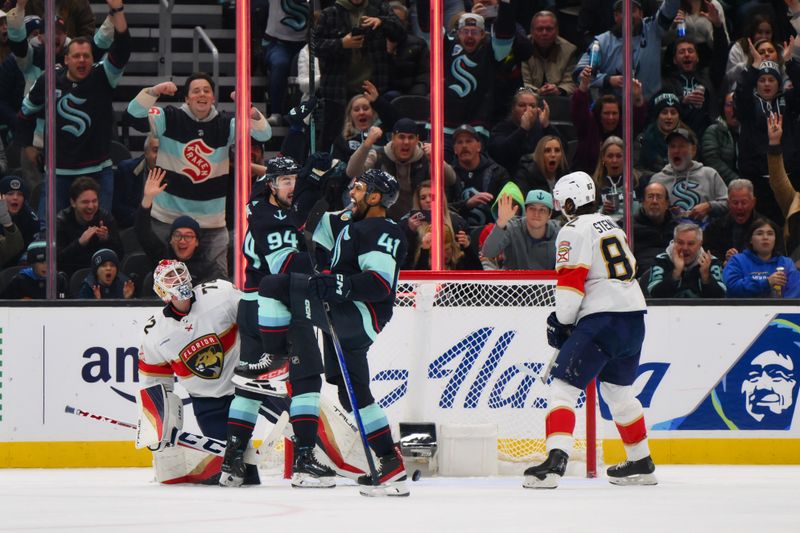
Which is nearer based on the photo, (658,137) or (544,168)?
(544,168)

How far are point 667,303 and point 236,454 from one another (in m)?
2.45

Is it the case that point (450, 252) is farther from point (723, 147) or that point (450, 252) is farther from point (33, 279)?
point (33, 279)

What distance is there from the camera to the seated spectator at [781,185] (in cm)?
805

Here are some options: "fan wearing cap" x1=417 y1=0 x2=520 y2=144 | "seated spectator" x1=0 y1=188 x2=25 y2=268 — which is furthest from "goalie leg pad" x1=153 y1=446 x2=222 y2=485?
"fan wearing cap" x1=417 y1=0 x2=520 y2=144

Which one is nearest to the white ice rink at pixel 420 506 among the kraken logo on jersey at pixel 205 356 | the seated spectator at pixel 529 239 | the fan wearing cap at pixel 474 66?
the kraken logo on jersey at pixel 205 356

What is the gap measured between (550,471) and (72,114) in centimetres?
356

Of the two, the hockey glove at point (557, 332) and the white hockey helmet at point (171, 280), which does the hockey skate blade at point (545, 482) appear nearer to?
the hockey glove at point (557, 332)

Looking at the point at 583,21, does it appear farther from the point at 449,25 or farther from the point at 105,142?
the point at 105,142

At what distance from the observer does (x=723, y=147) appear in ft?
27.5

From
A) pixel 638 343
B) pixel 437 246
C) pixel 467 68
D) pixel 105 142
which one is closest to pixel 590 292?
pixel 638 343

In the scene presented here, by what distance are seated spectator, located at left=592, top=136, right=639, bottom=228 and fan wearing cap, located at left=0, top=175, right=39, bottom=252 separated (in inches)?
118

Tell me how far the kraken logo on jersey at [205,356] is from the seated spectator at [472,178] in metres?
1.97

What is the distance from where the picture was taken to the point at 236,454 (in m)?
6.07

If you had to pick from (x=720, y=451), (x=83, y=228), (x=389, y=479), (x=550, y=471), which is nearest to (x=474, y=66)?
(x=83, y=228)
